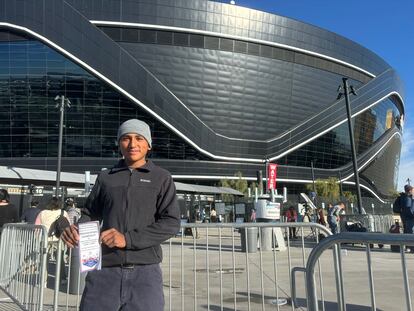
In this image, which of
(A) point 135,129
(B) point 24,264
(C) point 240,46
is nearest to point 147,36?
(C) point 240,46

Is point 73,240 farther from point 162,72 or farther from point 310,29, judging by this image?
point 310,29

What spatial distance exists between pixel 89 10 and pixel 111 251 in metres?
62.4

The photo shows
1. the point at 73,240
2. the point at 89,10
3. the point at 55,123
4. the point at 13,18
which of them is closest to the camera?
the point at 73,240

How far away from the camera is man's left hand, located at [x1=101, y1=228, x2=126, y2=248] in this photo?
2.79 metres

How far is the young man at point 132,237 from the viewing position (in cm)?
292

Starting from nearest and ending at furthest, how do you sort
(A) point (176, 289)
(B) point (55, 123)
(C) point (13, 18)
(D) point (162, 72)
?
(A) point (176, 289) < (C) point (13, 18) < (B) point (55, 123) < (D) point (162, 72)

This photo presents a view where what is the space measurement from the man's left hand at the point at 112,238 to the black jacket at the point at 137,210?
2.0 inches

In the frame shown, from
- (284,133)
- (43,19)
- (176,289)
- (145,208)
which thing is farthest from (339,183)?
(145,208)

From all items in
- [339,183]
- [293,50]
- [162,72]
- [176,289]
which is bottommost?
[176,289]

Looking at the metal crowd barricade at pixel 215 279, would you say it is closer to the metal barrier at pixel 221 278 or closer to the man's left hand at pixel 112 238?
the metal barrier at pixel 221 278

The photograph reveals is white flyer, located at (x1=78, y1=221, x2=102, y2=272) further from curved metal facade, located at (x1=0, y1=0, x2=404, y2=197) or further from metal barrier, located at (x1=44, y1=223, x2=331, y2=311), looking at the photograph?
curved metal facade, located at (x1=0, y1=0, x2=404, y2=197)

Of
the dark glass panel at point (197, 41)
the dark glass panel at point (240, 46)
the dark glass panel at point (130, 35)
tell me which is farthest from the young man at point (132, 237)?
the dark glass panel at point (240, 46)

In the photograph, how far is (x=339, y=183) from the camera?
233 ft

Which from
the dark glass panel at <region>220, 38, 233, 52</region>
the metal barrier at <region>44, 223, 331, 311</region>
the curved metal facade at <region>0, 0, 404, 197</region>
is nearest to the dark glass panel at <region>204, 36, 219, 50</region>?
the curved metal facade at <region>0, 0, 404, 197</region>
